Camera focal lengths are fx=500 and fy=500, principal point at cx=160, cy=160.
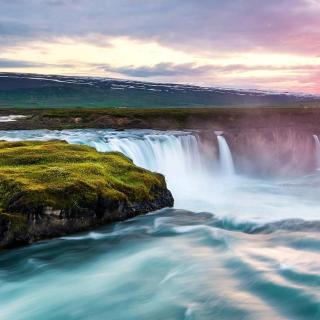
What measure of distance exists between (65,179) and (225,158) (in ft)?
74.3

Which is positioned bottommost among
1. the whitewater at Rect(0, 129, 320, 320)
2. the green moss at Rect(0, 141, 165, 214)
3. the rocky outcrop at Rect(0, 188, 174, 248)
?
the whitewater at Rect(0, 129, 320, 320)

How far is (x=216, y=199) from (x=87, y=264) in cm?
1378

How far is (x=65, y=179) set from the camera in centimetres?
1664

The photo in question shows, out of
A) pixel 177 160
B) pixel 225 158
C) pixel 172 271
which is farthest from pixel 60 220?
pixel 225 158

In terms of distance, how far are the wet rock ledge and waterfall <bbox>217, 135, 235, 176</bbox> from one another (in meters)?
17.3

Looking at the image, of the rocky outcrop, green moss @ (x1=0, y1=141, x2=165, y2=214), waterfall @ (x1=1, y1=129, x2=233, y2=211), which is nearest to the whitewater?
the rocky outcrop

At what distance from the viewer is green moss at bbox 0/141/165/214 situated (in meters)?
15.2

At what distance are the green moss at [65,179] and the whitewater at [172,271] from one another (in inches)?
44.7

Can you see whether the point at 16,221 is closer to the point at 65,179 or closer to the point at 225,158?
the point at 65,179

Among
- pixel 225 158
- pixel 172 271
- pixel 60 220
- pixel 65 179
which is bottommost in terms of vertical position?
pixel 172 271

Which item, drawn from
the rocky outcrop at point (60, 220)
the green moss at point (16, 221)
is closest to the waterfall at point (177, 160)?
the rocky outcrop at point (60, 220)

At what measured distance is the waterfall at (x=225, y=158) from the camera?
3670 centimetres

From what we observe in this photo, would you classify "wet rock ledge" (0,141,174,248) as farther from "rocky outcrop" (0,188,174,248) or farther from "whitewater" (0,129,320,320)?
"whitewater" (0,129,320,320)

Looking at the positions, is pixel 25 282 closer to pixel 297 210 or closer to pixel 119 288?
pixel 119 288
